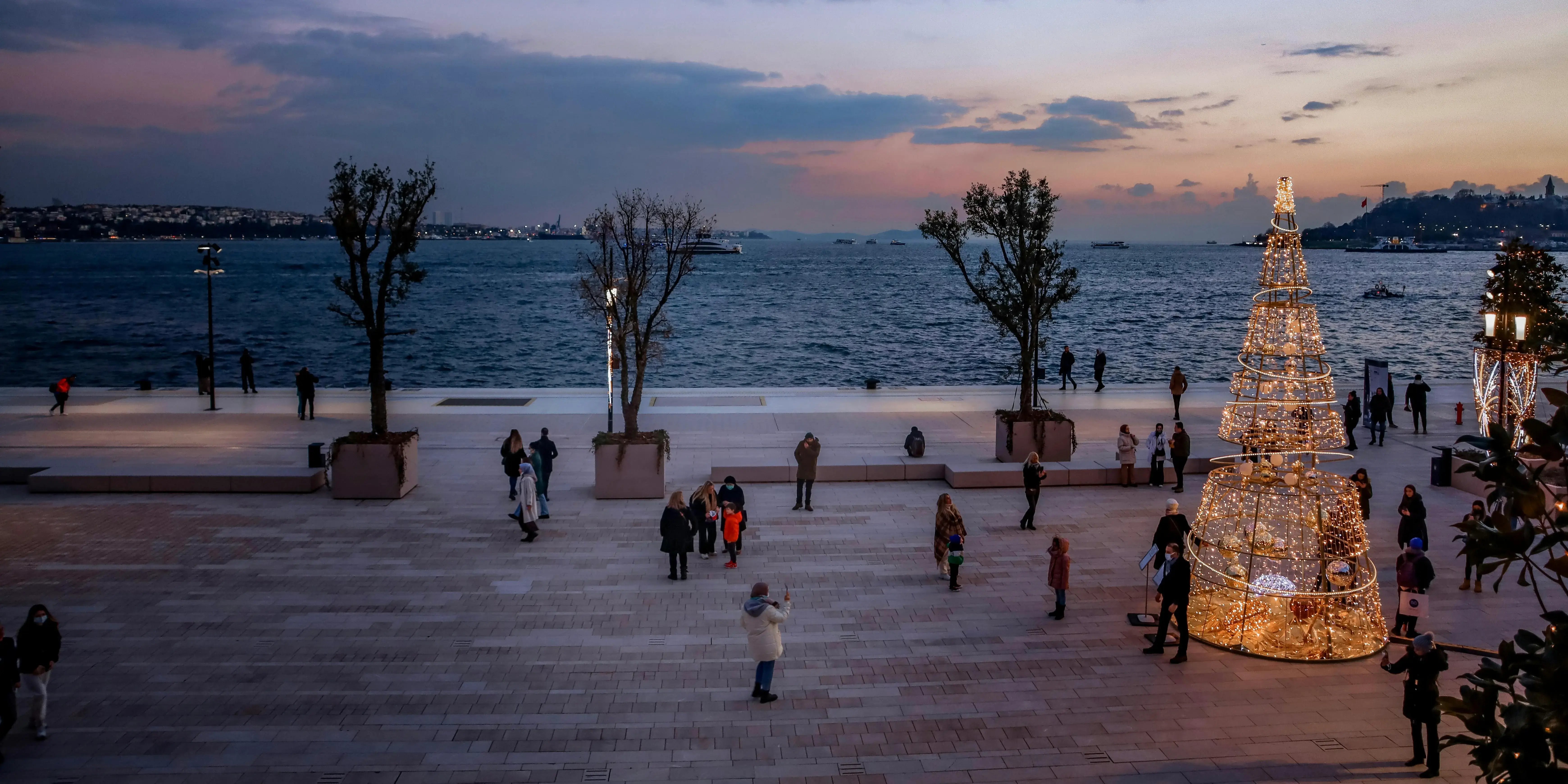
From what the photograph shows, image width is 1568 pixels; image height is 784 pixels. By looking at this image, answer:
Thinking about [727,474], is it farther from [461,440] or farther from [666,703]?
[666,703]

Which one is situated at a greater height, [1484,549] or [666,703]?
[1484,549]

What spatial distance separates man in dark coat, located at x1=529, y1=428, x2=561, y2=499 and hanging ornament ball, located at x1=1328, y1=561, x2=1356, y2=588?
454 inches

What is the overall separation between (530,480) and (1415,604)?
11.8 meters

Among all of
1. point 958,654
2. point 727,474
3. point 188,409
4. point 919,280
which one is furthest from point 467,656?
point 919,280

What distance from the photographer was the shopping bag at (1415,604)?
38.8 ft

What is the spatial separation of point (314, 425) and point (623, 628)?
15570 millimetres

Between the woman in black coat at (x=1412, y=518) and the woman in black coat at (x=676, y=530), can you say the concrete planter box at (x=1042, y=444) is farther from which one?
the woman in black coat at (x=676, y=530)

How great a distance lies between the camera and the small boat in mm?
110312

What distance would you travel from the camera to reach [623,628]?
1223 centimetres

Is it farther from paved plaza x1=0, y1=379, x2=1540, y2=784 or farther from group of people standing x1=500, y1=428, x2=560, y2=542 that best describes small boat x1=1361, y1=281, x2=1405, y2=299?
group of people standing x1=500, y1=428, x2=560, y2=542

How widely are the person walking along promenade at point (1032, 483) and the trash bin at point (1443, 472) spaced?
8416mm

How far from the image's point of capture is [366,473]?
17922mm

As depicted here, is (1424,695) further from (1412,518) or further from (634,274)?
(634,274)

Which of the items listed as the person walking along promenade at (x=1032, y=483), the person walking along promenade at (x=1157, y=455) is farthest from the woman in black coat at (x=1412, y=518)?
the person walking along promenade at (x=1157, y=455)
